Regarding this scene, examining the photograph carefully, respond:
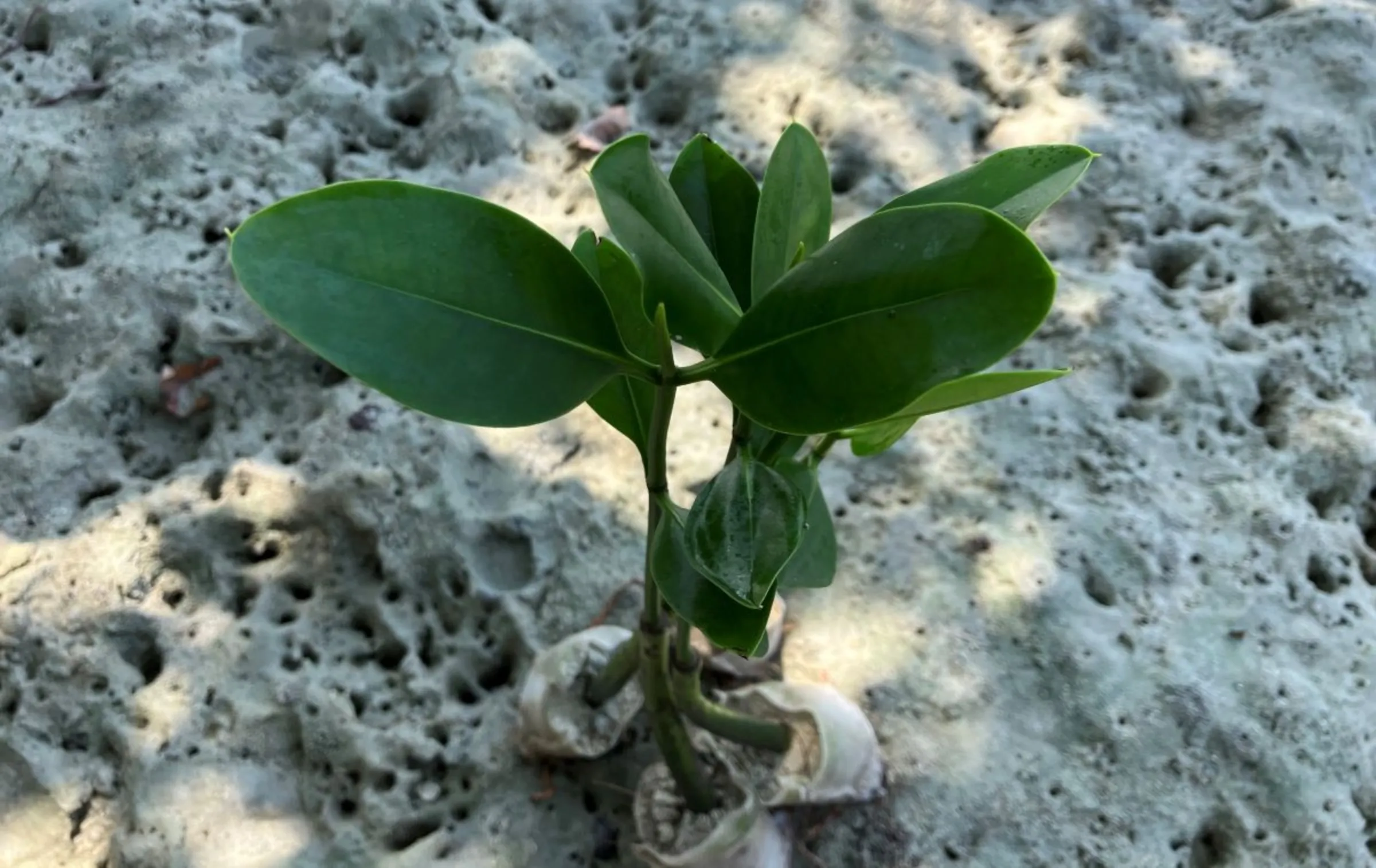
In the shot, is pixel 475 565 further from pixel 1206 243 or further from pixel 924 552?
pixel 1206 243

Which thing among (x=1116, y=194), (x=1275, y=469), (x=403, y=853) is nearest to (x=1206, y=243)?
(x=1116, y=194)

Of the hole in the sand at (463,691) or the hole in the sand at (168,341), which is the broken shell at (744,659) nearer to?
the hole in the sand at (463,691)

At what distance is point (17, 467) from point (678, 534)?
1145mm

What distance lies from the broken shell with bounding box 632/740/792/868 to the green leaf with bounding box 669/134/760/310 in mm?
569

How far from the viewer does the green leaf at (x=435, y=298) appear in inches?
28.7

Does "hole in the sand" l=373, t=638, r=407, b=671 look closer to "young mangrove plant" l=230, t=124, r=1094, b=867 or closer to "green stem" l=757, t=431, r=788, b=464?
"young mangrove plant" l=230, t=124, r=1094, b=867

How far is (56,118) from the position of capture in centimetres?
185

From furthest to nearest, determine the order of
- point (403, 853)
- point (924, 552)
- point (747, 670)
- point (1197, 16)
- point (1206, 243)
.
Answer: point (1197, 16), point (1206, 243), point (924, 552), point (747, 670), point (403, 853)

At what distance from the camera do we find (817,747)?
122 cm

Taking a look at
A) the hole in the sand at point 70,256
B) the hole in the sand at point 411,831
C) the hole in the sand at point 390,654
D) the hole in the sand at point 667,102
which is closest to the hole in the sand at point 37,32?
the hole in the sand at point 70,256

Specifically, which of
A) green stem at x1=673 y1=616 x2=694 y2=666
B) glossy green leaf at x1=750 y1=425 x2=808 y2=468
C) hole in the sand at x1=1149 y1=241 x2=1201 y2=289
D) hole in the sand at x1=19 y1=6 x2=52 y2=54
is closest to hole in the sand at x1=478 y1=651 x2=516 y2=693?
green stem at x1=673 y1=616 x2=694 y2=666

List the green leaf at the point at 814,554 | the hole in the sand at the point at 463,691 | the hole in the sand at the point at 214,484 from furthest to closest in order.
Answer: the hole in the sand at the point at 214,484 < the hole in the sand at the point at 463,691 < the green leaf at the point at 814,554

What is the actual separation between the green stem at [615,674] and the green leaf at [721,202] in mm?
401

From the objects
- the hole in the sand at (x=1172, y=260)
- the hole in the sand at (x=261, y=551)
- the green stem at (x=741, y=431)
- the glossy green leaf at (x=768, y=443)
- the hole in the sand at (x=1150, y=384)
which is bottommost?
the hole in the sand at (x=261, y=551)
